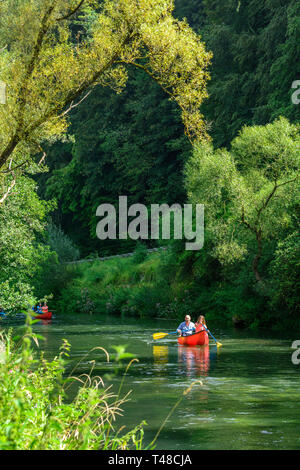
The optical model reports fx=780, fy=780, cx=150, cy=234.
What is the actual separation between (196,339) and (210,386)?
345 inches

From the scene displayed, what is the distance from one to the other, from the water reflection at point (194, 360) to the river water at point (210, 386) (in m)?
0.03

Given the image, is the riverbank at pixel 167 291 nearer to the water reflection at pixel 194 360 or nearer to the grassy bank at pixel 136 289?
the grassy bank at pixel 136 289

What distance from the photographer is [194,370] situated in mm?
20219

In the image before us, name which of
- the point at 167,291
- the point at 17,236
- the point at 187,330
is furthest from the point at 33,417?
the point at 167,291

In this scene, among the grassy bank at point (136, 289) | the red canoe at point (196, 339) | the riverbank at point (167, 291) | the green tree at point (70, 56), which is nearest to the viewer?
the green tree at point (70, 56)

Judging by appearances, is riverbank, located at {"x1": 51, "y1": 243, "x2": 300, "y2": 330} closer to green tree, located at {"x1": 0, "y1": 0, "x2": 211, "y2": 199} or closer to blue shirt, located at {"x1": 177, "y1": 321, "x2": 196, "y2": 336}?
blue shirt, located at {"x1": 177, "y1": 321, "x2": 196, "y2": 336}

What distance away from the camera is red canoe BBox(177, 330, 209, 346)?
25609 mm

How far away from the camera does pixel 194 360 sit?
896 inches

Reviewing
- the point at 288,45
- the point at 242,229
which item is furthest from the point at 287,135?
the point at 288,45

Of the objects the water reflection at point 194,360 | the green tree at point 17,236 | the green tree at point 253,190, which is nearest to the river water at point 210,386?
the water reflection at point 194,360

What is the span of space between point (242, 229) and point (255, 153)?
3.23 metres

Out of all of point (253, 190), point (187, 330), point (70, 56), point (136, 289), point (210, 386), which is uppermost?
point (253, 190)

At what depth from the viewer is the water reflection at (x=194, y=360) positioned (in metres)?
20.1

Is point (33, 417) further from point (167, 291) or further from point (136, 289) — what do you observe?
point (136, 289)
